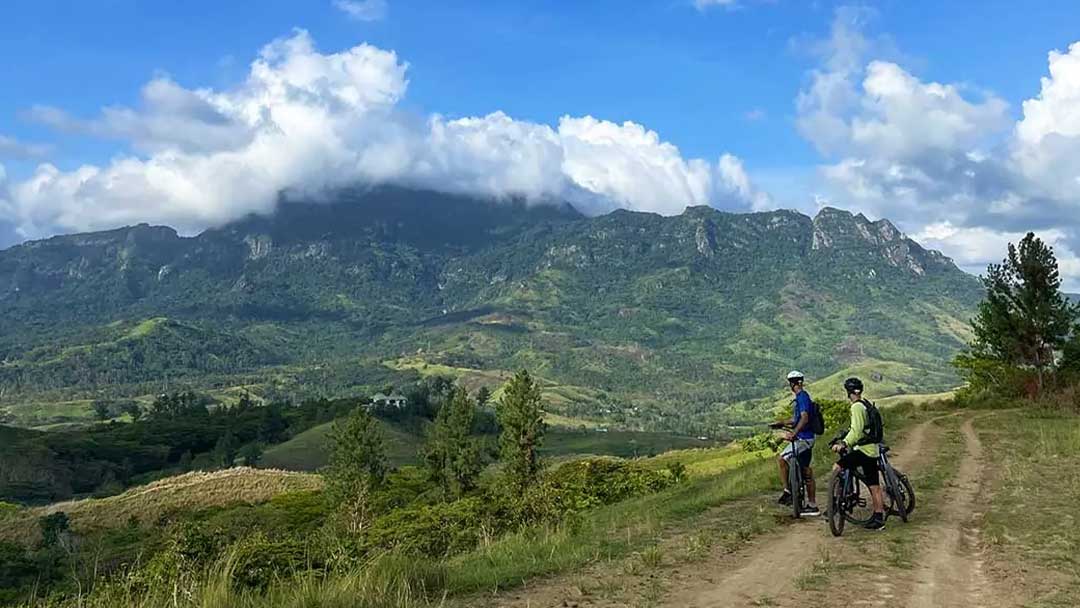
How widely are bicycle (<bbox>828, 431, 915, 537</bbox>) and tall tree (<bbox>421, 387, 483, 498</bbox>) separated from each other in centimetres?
5614

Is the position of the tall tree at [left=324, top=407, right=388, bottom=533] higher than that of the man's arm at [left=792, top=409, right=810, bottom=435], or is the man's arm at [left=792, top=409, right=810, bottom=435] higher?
the man's arm at [left=792, top=409, right=810, bottom=435]

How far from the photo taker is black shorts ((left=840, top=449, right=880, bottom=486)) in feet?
43.0

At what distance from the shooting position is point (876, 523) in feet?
42.6

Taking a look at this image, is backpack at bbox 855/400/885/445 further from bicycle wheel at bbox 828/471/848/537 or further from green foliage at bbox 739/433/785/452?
green foliage at bbox 739/433/785/452

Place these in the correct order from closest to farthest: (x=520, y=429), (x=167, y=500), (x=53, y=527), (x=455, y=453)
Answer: (x=520, y=429) < (x=455, y=453) < (x=53, y=527) < (x=167, y=500)

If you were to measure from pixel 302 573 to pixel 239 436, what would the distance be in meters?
167

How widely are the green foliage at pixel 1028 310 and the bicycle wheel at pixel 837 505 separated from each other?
37.9 metres

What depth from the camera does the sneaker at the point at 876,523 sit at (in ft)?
42.6

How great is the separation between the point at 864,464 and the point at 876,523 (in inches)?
39.1

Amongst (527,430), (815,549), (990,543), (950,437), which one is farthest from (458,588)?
(527,430)

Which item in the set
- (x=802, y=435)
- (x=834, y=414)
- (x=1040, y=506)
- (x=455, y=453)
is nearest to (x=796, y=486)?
(x=802, y=435)

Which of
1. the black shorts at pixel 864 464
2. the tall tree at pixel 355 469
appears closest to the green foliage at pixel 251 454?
the tall tree at pixel 355 469

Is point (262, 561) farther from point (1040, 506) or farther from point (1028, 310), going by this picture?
point (1028, 310)

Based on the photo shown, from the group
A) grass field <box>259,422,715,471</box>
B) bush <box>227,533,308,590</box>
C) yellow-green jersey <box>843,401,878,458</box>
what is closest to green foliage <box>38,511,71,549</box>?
grass field <box>259,422,715,471</box>
